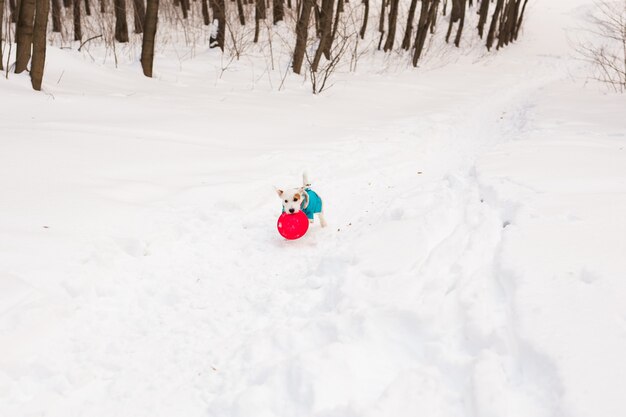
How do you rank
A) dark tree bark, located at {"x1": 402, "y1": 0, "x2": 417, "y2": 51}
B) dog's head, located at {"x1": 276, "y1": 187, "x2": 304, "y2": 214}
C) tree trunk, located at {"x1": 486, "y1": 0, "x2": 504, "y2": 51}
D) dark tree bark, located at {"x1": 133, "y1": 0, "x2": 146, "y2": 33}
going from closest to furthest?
dog's head, located at {"x1": 276, "y1": 187, "x2": 304, "y2": 214}, dark tree bark, located at {"x1": 133, "y1": 0, "x2": 146, "y2": 33}, dark tree bark, located at {"x1": 402, "y1": 0, "x2": 417, "y2": 51}, tree trunk, located at {"x1": 486, "y1": 0, "x2": 504, "y2": 51}

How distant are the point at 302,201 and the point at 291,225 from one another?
28 centimetres

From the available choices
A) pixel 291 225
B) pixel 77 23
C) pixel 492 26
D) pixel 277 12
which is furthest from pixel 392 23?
pixel 291 225

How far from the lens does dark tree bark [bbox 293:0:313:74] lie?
424 inches

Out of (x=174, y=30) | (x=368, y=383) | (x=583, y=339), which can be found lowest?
(x=368, y=383)

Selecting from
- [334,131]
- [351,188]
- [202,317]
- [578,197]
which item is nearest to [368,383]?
[202,317]

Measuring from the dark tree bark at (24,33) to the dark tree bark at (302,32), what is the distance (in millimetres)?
6116

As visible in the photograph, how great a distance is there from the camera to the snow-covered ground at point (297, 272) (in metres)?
2.24

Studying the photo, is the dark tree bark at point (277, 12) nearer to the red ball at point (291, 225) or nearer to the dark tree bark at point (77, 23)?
the dark tree bark at point (77, 23)

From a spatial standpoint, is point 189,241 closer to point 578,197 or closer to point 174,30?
point 578,197

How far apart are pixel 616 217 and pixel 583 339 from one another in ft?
5.54

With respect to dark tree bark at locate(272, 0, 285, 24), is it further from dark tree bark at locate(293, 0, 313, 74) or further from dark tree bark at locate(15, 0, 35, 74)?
dark tree bark at locate(15, 0, 35, 74)

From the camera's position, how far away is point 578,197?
3.88 metres

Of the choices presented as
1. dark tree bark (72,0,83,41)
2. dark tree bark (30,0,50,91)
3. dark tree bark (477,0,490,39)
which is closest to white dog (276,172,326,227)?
dark tree bark (30,0,50,91)

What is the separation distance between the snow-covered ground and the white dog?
0.26 m
